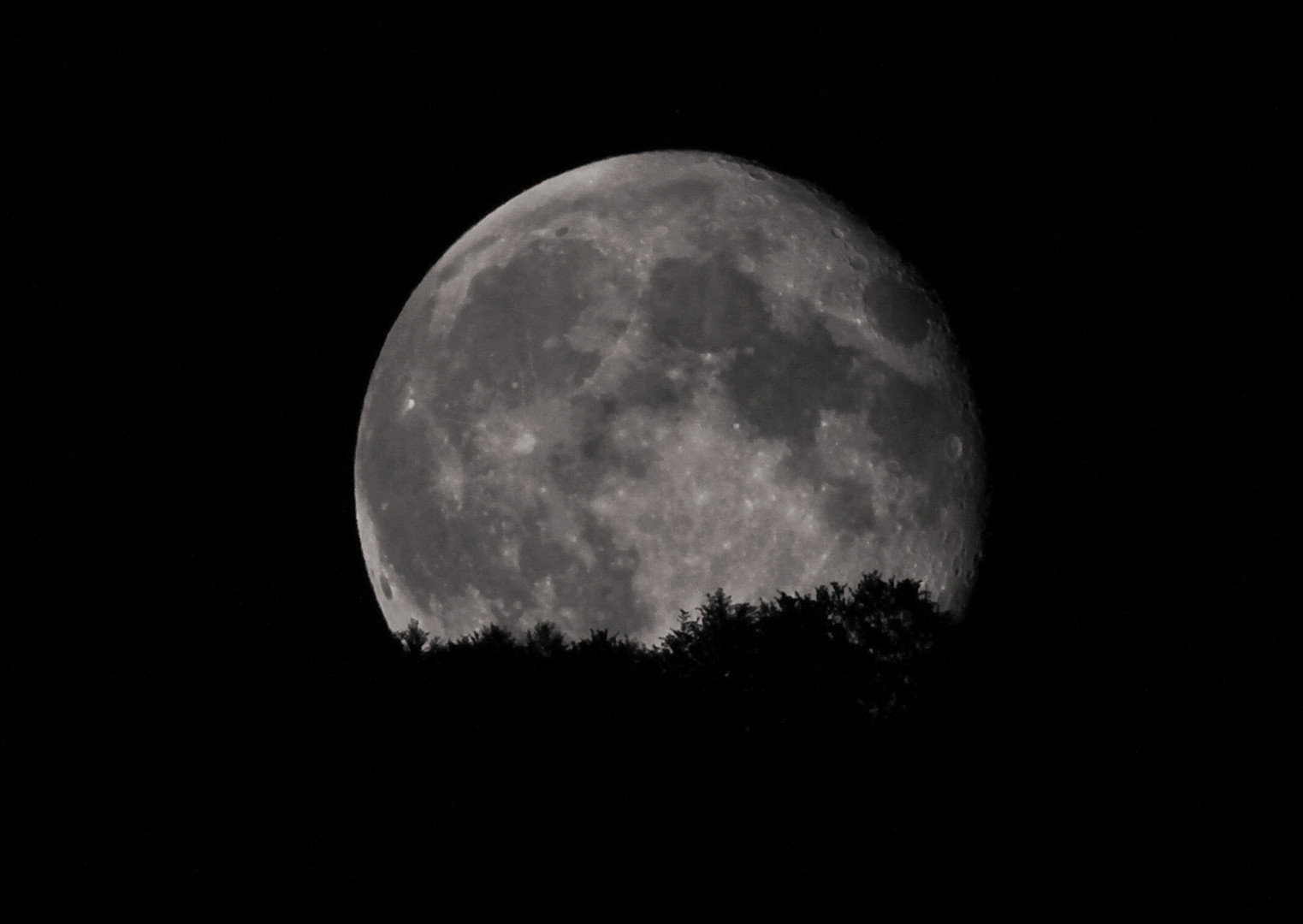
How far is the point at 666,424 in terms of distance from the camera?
12227 millimetres

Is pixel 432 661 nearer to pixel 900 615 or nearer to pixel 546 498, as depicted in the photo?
pixel 546 498

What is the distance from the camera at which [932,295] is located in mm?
Result: 14242

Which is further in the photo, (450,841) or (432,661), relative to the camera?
(432,661)

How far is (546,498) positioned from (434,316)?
8.06ft

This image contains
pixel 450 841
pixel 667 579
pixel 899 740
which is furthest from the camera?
pixel 667 579

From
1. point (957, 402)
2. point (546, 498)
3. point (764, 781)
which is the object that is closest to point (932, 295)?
point (957, 402)

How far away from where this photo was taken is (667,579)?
1220cm

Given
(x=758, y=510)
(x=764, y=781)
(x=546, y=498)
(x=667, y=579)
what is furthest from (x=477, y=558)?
(x=764, y=781)

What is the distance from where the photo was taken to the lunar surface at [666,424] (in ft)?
40.1

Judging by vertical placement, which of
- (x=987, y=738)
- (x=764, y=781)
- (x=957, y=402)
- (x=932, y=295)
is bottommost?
(x=764, y=781)

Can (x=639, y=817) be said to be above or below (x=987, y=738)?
below

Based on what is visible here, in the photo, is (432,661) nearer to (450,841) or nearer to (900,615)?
(450,841)

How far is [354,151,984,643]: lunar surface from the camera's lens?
12219 mm

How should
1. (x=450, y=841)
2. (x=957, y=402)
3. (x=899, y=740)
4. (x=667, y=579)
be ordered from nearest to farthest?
(x=450, y=841)
(x=899, y=740)
(x=667, y=579)
(x=957, y=402)
